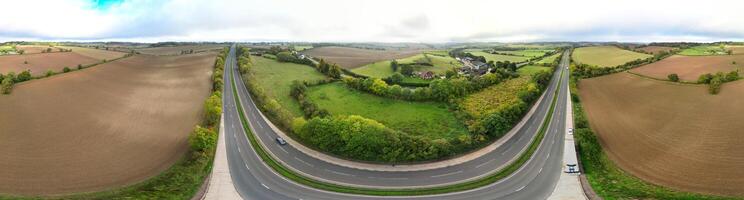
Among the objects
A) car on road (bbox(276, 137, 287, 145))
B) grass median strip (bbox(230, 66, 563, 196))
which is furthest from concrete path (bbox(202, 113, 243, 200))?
car on road (bbox(276, 137, 287, 145))

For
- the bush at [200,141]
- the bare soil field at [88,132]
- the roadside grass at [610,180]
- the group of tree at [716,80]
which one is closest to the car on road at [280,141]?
the bush at [200,141]

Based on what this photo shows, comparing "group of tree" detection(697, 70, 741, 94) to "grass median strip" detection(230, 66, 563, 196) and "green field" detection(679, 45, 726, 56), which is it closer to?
"grass median strip" detection(230, 66, 563, 196)

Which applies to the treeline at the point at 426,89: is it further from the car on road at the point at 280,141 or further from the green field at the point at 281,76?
the car on road at the point at 280,141

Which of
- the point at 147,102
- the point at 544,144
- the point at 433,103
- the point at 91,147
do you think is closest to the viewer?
the point at 91,147

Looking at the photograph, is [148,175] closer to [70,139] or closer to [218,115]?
[70,139]

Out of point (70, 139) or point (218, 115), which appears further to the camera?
point (218, 115)

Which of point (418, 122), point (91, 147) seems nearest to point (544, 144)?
point (418, 122)

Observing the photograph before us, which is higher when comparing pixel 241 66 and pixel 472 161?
pixel 241 66
